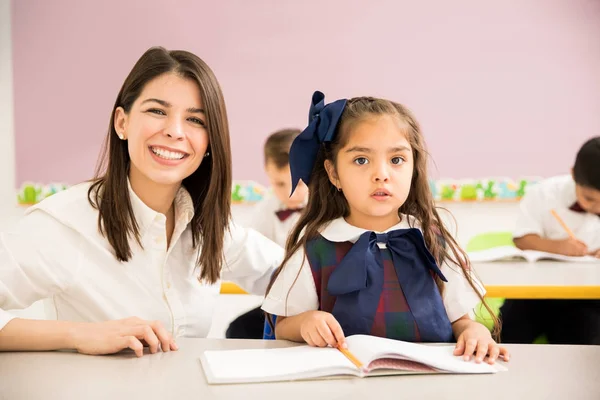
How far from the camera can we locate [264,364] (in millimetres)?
1057

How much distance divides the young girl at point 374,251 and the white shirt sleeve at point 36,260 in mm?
471

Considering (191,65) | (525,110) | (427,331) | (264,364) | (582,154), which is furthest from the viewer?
(525,110)

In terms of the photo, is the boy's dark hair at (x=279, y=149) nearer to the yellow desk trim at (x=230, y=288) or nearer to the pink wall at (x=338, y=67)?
the pink wall at (x=338, y=67)

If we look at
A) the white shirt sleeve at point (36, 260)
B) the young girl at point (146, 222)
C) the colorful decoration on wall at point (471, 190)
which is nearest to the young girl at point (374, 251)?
the young girl at point (146, 222)

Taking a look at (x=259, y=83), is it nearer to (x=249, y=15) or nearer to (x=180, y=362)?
(x=249, y=15)

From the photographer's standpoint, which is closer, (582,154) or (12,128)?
(582,154)

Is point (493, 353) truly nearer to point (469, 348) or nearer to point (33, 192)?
point (469, 348)

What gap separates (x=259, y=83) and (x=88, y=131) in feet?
4.31

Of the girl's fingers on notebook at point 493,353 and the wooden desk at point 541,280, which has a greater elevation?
the girl's fingers on notebook at point 493,353

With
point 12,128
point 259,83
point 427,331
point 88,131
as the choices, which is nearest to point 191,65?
point 427,331

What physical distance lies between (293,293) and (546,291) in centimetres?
94

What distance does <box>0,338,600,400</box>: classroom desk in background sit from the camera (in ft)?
3.02

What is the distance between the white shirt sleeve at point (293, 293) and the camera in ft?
4.46

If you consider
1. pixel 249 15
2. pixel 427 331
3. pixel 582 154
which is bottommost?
pixel 427 331
